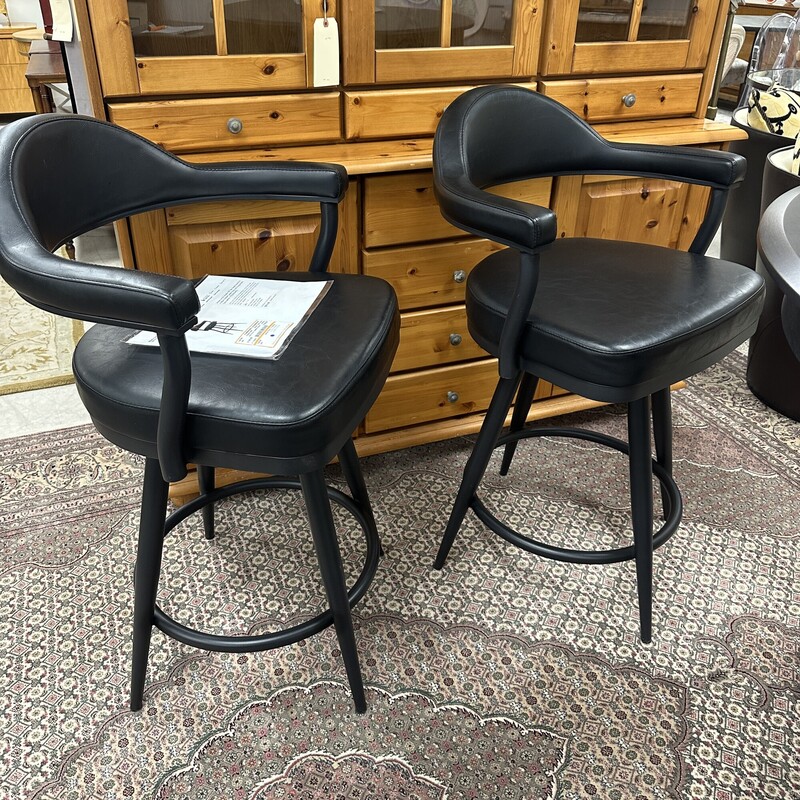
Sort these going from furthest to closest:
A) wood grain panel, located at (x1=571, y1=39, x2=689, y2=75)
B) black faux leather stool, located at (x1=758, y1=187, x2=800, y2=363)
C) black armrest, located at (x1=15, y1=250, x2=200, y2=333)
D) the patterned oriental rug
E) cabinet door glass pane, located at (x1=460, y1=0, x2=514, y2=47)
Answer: wood grain panel, located at (x1=571, y1=39, x2=689, y2=75), cabinet door glass pane, located at (x1=460, y1=0, x2=514, y2=47), the patterned oriental rug, black armrest, located at (x1=15, y1=250, x2=200, y2=333), black faux leather stool, located at (x1=758, y1=187, x2=800, y2=363)

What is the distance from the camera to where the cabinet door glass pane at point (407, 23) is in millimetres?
1421

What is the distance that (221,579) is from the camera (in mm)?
1496

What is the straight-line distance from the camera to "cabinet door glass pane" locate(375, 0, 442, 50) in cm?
142

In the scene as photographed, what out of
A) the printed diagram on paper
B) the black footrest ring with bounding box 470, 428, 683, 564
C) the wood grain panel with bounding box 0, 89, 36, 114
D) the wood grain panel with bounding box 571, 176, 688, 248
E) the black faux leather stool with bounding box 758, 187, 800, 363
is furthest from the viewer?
the wood grain panel with bounding box 0, 89, 36, 114

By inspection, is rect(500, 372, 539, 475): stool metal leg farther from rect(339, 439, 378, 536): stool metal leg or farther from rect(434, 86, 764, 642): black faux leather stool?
rect(339, 439, 378, 536): stool metal leg

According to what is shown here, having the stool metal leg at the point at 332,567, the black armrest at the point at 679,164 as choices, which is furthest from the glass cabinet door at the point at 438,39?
the stool metal leg at the point at 332,567

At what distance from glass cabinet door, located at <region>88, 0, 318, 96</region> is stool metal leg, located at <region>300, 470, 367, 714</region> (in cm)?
81

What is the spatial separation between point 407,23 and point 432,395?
0.83m

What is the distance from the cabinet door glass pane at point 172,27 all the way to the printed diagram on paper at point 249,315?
0.43 meters

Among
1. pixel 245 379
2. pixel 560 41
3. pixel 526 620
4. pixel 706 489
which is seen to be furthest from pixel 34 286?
pixel 706 489

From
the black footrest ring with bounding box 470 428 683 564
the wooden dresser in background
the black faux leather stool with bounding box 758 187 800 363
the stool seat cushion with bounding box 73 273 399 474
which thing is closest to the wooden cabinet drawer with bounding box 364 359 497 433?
the black footrest ring with bounding box 470 428 683 564

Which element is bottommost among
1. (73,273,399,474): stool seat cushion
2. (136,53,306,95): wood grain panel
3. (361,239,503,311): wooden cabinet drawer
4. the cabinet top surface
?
(361,239,503,311): wooden cabinet drawer

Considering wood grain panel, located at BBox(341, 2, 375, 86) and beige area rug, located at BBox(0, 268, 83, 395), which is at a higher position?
wood grain panel, located at BBox(341, 2, 375, 86)

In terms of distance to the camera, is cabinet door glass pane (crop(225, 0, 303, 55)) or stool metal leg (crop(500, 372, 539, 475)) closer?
cabinet door glass pane (crop(225, 0, 303, 55))
